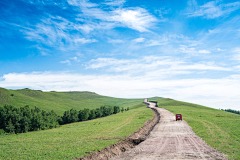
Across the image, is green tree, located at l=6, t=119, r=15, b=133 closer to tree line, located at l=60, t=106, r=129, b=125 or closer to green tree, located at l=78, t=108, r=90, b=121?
tree line, located at l=60, t=106, r=129, b=125

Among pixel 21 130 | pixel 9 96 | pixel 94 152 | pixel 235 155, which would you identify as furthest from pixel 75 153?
pixel 9 96

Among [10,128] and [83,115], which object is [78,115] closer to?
[83,115]

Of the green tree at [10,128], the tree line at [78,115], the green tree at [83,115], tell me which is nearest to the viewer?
the green tree at [10,128]

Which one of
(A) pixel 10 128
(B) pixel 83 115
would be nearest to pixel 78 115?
(B) pixel 83 115

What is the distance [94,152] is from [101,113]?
8220cm

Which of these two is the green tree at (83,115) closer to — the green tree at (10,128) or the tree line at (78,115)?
the tree line at (78,115)

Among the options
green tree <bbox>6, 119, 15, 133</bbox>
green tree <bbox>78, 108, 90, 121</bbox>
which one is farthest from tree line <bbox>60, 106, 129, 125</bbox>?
green tree <bbox>6, 119, 15, 133</bbox>

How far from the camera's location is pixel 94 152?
61.9ft

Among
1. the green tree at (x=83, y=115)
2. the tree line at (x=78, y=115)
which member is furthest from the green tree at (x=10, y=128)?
the green tree at (x=83, y=115)

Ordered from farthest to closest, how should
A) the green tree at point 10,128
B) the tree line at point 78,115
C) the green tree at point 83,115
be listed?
the green tree at point 83,115 < the tree line at point 78,115 < the green tree at point 10,128

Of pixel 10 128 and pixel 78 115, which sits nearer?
pixel 10 128

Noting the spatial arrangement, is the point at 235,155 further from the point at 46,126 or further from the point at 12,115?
the point at 12,115

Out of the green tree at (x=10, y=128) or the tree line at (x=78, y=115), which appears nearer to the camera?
the green tree at (x=10, y=128)

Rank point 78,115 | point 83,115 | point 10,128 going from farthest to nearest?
point 78,115 < point 83,115 < point 10,128
